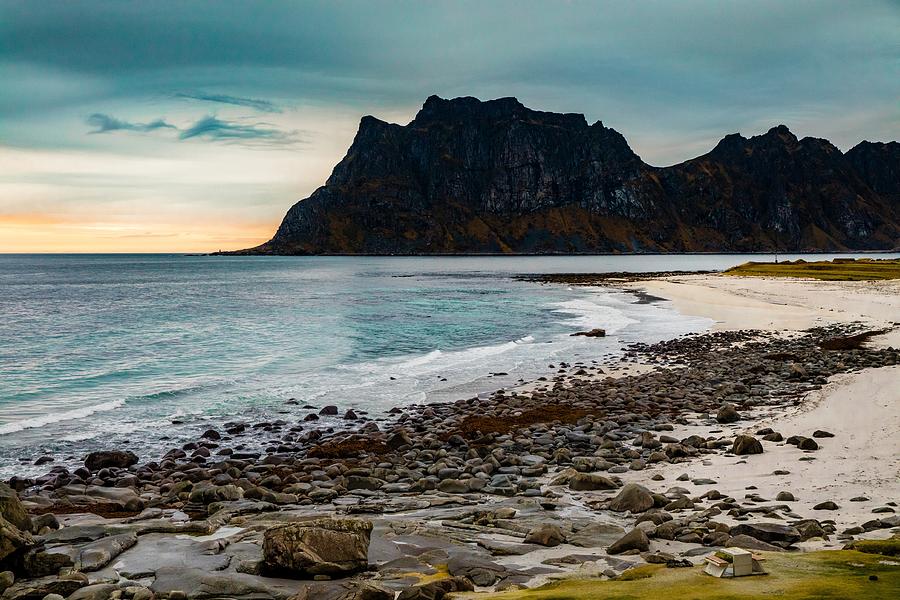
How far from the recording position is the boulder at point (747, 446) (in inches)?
583

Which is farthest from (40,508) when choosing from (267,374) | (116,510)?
(267,374)

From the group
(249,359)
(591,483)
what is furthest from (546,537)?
(249,359)

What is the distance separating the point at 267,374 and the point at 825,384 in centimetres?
2412

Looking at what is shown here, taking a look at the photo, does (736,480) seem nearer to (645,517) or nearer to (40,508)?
(645,517)

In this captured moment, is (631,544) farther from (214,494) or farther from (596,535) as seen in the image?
(214,494)

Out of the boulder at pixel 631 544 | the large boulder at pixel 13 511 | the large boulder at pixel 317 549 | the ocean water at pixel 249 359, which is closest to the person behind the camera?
the large boulder at pixel 317 549

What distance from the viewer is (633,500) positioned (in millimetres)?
11555

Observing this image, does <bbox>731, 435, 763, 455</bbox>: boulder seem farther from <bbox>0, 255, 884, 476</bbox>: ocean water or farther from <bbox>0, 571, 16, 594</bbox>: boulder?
<bbox>0, 571, 16, 594</bbox>: boulder

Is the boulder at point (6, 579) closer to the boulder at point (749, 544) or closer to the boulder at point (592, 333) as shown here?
the boulder at point (749, 544)

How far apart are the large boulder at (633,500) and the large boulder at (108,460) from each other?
1251cm

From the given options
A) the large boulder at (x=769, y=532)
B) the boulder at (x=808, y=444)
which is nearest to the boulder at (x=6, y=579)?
the large boulder at (x=769, y=532)

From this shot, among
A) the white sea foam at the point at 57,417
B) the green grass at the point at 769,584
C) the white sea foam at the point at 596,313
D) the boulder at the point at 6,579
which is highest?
the green grass at the point at 769,584

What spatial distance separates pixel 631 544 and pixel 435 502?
451 cm

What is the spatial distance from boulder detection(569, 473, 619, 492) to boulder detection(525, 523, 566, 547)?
3386 millimetres
